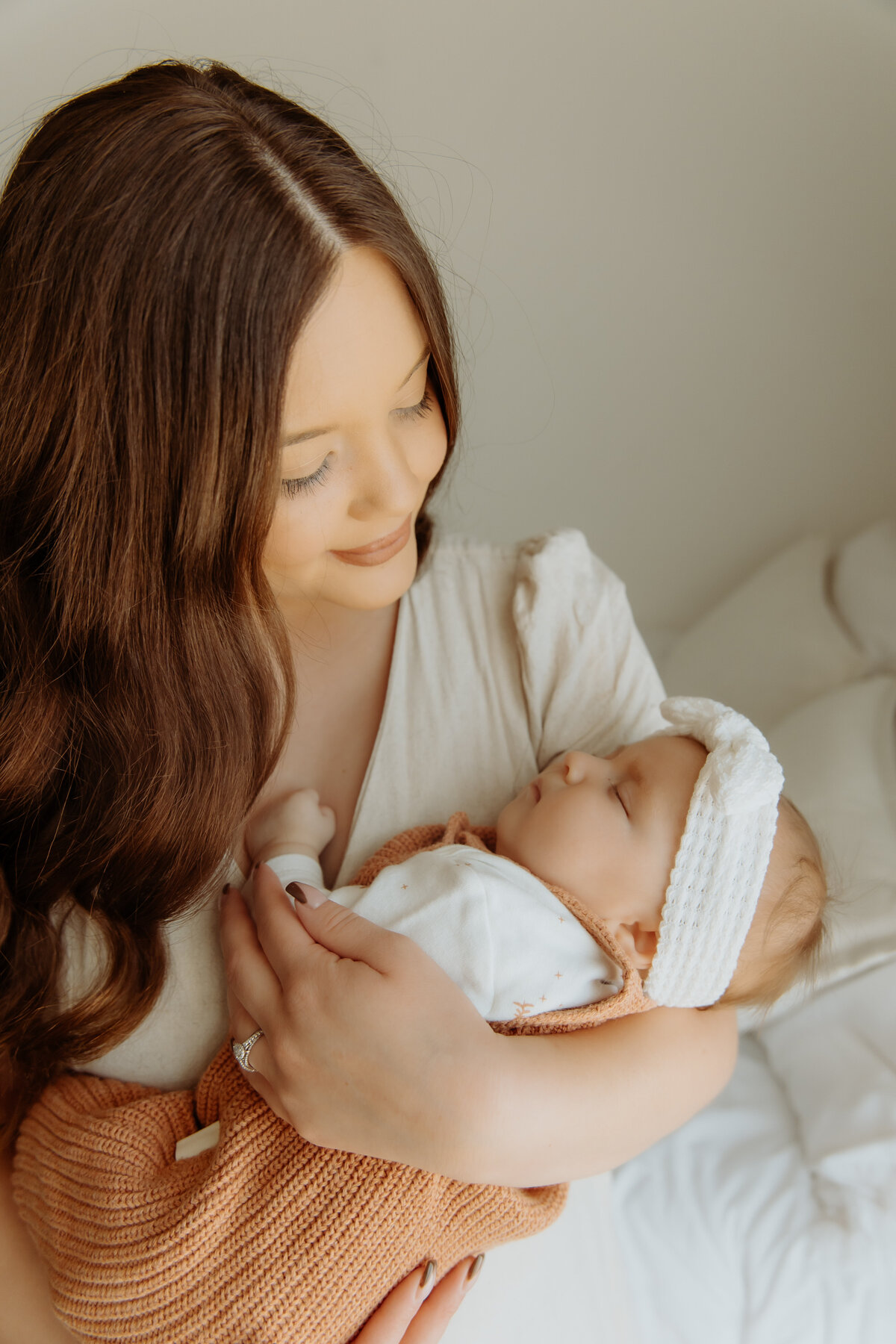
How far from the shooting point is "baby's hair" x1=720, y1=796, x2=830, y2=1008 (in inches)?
41.1

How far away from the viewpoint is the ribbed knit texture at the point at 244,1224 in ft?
2.93

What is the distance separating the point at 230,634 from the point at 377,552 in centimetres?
18

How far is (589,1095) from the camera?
94 cm

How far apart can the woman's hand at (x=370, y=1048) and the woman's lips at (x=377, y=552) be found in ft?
1.24

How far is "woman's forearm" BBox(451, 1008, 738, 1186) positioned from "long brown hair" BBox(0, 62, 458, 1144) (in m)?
0.41

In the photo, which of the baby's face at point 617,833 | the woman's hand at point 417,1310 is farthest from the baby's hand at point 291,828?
the woman's hand at point 417,1310

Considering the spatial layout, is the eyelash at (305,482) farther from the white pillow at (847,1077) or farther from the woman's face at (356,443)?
the white pillow at (847,1077)

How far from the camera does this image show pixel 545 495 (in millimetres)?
1970

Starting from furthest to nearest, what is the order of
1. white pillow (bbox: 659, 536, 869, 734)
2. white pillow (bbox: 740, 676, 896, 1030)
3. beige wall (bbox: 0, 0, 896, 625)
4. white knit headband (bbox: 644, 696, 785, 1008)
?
white pillow (bbox: 659, 536, 869, 734) → beige wall (bbox: 0, 0, 896, 625) → white pillow (bbox: 740, 676, 896, 1030) → white knit headband (bbox: 644, 696, 785, 1008)

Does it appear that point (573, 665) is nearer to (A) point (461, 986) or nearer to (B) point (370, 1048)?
(A) point (461, 986)

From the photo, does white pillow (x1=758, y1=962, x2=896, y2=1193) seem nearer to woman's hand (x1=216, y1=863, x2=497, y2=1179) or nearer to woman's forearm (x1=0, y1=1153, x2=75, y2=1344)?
woman's hand (x1=216, y1=863, x2=497, y2=1179)

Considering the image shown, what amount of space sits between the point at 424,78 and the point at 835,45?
638 millimetres

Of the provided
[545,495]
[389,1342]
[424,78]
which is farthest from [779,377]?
[389,1342]

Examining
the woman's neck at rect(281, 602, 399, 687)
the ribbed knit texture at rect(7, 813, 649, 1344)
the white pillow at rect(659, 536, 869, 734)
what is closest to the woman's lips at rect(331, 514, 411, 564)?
the woman's neck at rect(281, 602, 399, 687)
